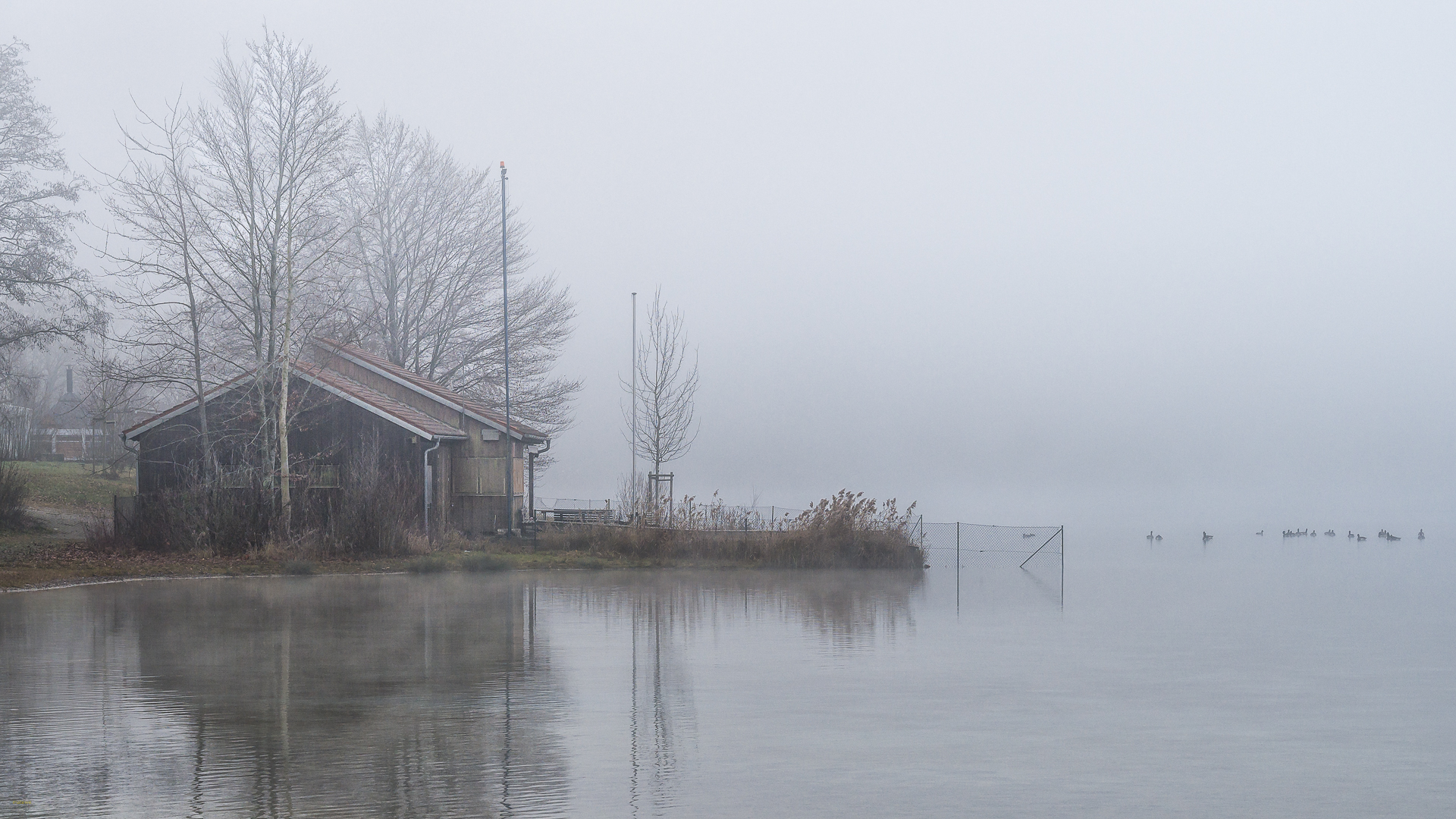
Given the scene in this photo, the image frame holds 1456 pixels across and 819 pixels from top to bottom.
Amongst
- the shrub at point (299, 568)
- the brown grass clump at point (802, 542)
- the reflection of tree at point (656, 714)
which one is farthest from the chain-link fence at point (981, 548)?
the reflection of tree at point (656, 714)

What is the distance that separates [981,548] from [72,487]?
3161cm

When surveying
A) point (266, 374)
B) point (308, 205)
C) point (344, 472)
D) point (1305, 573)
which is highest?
point (308, 205)

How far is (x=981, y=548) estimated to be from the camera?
34.5 metres

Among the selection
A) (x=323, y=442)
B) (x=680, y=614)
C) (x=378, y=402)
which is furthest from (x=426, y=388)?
(x=680, y=614)

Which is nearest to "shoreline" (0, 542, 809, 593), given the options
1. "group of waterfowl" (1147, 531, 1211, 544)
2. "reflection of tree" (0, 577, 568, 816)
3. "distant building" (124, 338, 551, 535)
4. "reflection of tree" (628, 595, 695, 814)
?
"distant building" (124, 338, 551, 535)

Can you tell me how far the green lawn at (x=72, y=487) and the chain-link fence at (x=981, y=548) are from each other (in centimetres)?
2579

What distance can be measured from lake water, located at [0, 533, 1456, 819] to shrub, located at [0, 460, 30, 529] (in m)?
15.3

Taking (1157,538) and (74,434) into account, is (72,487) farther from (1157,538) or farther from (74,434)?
(1157,538)

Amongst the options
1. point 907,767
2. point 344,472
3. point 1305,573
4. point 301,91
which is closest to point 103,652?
point 907,767

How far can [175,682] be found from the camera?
36.0ft

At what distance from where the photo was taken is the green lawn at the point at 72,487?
40438mm

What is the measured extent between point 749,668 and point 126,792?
20.6 feet

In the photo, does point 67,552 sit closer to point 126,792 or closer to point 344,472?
point 344,472

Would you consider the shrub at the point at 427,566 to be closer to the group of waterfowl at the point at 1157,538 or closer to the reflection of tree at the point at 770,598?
the reflection of tree at the point at 770,598
